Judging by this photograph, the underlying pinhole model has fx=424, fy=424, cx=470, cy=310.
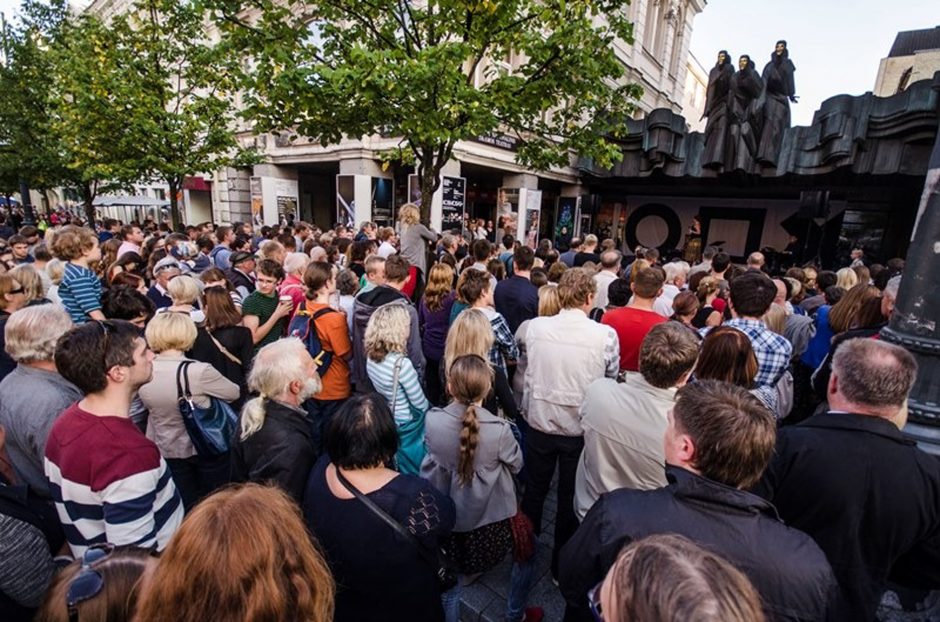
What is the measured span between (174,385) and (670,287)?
503 cm

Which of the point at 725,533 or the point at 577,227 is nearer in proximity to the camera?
the point at 725,533

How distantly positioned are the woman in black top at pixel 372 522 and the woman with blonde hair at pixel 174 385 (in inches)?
48.3

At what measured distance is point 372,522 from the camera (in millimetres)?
1674

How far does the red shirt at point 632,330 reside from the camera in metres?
3.41

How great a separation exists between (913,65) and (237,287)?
995 inches

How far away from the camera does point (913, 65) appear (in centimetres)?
1677

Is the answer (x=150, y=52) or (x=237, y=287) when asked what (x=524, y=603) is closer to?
(x=237, y=287)

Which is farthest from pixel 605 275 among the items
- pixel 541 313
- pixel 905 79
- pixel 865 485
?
pixel 905 79

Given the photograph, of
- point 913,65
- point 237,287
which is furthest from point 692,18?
point 237,287

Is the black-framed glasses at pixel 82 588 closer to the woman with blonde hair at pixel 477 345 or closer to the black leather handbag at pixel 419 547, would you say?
the black leather handbag at pixel 419 547

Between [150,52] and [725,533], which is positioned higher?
[150,52]

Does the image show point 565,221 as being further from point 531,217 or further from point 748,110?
point 748,110

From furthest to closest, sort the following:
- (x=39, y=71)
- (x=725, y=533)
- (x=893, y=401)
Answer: (x=39, y=71) < (x=893, y=401) < (x=725, y=533)

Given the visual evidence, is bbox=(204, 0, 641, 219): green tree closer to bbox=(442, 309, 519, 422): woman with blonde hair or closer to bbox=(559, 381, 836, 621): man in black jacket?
bbox=(442, 309, 519, 422): woman with blonde hair
